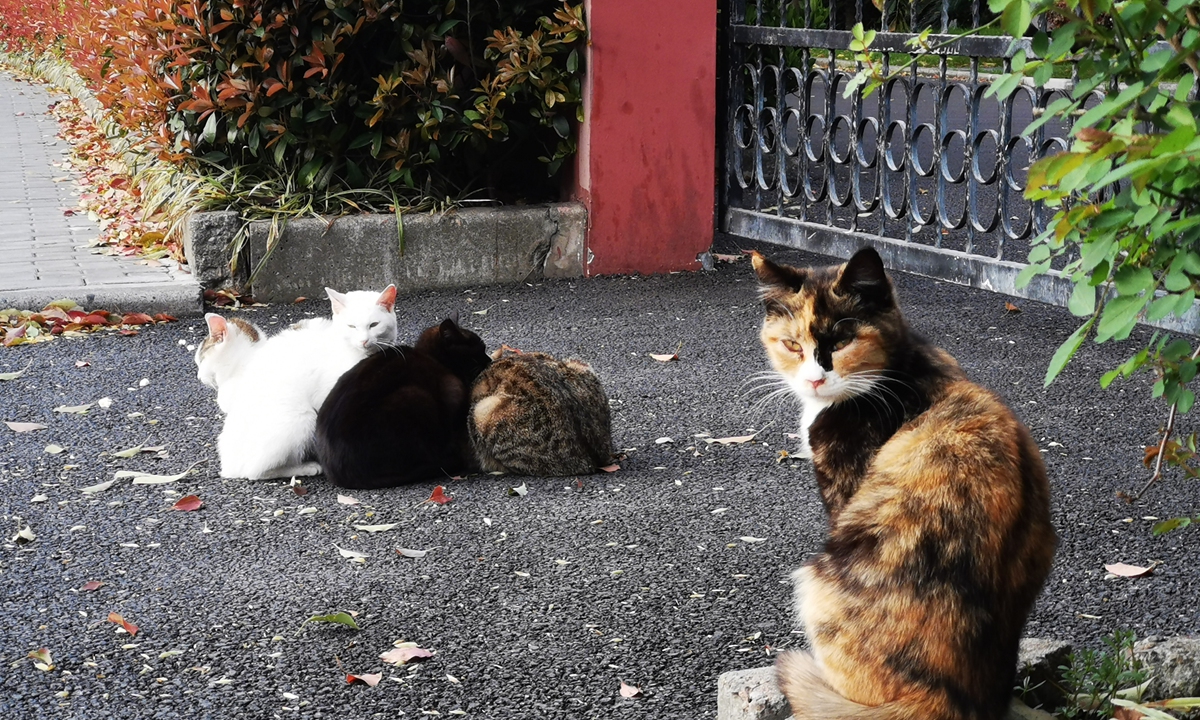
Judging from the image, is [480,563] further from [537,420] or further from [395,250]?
[395,250]

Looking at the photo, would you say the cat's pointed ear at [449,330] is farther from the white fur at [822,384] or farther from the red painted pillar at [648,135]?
the red painted pillar at [648,135]

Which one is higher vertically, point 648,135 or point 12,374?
point 648,135

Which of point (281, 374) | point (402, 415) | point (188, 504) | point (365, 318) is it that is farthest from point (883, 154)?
point (188, 504)

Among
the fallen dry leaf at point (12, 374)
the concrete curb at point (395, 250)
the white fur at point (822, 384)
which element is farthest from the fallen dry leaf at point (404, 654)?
the concrete curb at point (395, 250)

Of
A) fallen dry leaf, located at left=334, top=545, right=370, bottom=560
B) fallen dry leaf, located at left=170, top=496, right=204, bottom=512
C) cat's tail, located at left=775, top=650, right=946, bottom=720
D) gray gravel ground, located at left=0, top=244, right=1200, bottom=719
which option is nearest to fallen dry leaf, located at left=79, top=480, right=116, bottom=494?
gray gravel ground, located at left=0, top=244, right=1200, bottom=719

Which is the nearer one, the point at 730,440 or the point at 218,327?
the point at 218,327

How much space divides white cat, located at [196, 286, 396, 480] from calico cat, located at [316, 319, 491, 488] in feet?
0.40

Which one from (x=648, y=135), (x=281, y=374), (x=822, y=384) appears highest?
(x=648, y=135)

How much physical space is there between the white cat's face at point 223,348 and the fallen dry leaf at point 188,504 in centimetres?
67

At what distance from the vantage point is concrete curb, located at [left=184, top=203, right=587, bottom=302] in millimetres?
6715

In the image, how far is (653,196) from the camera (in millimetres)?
7234

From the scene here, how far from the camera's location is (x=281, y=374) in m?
4.47

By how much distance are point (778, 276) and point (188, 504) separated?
2392 mm

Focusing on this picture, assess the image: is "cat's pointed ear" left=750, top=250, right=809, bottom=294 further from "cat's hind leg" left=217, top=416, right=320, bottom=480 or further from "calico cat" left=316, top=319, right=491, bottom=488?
"cat's hind leg" left=217, top=416, right=320, bottom=480
